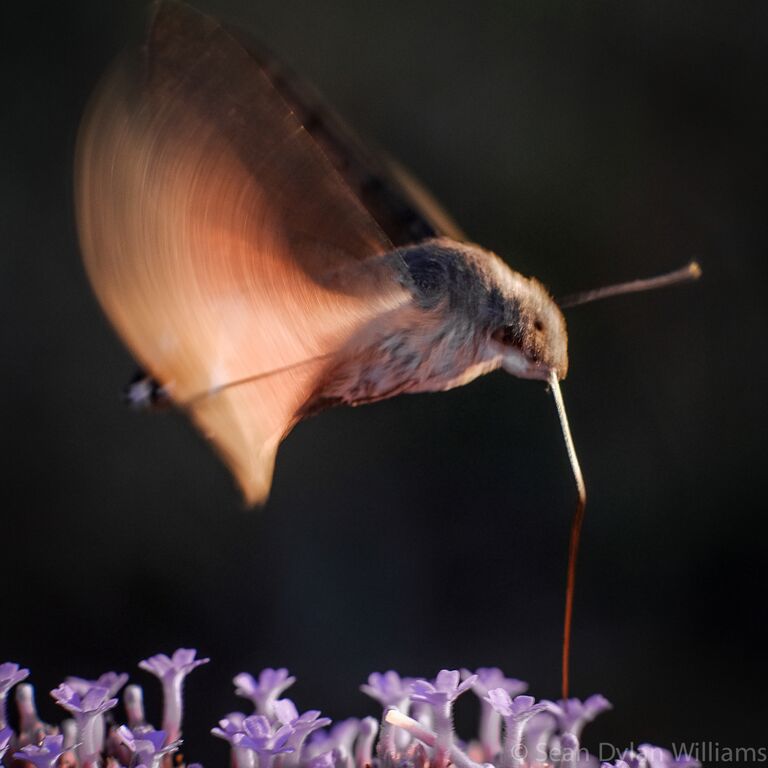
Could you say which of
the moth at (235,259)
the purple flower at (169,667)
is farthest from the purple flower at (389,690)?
the moth at (235,259)

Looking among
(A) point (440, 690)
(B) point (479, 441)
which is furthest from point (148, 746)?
(B) point (479, 441)

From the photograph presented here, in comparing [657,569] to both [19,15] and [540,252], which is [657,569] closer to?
[540,252]

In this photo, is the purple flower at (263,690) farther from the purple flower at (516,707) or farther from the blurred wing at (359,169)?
the blurred wing at (359,169)

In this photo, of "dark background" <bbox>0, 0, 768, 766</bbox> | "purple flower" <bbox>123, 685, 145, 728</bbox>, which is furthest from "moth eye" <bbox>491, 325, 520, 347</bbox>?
"dark background" <bbox>0, 0, 768, 766</bbox>

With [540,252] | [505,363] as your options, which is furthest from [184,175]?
[540,252]

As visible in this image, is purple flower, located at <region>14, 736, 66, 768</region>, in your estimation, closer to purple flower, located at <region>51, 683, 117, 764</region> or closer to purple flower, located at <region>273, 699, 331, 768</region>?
purple flower, located at <region>51, 683, 117, 764</region>

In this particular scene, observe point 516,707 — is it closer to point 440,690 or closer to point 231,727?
point 440,690

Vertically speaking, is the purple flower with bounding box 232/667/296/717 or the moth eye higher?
the moth eye
